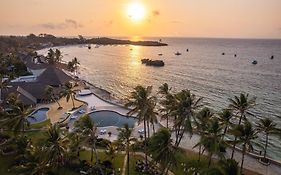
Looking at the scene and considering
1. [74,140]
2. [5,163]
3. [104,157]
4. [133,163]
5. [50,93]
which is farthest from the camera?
[50,93]

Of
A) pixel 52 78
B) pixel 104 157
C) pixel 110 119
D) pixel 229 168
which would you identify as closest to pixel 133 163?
pixel 104 157

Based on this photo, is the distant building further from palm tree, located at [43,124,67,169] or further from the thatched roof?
palm tree, located at [43,124,67,169]

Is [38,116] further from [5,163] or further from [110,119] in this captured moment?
[5,163]

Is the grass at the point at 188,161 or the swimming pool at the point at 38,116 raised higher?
the swimming pool at the point at 38,116

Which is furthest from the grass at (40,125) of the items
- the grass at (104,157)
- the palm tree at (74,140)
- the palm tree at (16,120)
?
the palm tree at (74,140)

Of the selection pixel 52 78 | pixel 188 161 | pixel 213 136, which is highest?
pixel 213 136

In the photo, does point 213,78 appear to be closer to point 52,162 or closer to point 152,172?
point 152,172

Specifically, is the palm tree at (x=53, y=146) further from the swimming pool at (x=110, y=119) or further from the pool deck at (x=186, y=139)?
the swimming pool at (x=110, y=119)
